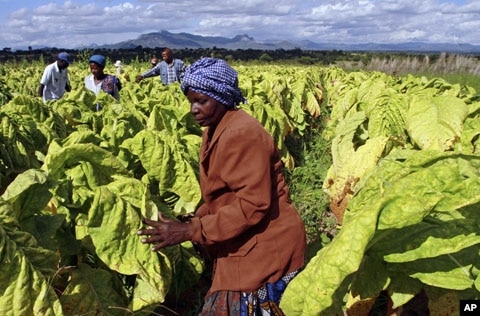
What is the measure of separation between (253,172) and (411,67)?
2085 centimetres

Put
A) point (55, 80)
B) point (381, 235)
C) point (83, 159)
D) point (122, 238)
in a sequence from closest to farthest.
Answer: point (381, 235) < point (122, 238) < point (83, 159) < point (55, 80)

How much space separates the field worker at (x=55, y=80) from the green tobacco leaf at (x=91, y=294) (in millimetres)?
5493

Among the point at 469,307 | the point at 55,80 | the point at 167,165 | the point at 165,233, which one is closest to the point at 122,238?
the point at 165,233

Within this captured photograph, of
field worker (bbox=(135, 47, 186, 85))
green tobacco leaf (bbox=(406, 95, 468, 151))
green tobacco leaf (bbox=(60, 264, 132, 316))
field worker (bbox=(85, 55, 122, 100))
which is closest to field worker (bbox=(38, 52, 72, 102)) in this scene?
field worker (bbox=(85, 55, 122, 100))

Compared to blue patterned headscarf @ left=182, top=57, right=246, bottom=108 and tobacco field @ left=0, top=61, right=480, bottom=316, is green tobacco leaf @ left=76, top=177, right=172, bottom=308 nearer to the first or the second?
tobacco field @ left=0, top=61, right=480, bottom=316

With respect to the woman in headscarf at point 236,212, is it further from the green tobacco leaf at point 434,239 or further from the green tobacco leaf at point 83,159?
the green tobacco leaf at point 434,239

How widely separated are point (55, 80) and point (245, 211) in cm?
618

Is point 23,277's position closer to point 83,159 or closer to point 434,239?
point 83,159

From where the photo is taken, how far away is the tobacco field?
1664mm

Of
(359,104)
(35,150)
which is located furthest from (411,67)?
(35,150)

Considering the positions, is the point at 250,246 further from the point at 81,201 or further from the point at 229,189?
the point at 81,201

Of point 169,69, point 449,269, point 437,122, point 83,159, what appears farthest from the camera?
point 169,69

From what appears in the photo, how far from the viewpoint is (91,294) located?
2453 millimetres

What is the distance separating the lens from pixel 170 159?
3.32m
